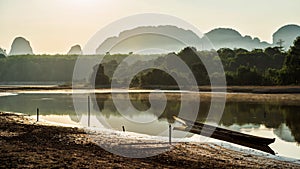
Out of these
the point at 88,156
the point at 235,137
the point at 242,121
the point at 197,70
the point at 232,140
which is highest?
the point at 197,70

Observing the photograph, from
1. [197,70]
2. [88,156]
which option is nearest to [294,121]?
[88,156]

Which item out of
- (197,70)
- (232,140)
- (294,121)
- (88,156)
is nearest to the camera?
(88,156)

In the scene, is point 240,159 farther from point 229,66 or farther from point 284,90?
point 229,66

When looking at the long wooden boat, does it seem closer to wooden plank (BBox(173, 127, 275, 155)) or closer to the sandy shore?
wooden plank (BBox(173, 127, 275, 155))

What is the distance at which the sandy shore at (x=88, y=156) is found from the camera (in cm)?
1275

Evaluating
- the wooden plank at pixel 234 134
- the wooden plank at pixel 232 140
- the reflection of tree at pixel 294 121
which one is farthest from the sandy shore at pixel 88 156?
the reflection of tree at pixel 294 121

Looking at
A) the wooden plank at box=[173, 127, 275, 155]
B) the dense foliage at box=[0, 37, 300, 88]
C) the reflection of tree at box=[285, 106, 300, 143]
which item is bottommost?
the wooden plank at box=[173, 127, 275, 155]

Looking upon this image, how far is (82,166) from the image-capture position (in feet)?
40.5

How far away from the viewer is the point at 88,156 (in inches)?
563

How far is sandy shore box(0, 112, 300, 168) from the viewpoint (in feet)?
41.8

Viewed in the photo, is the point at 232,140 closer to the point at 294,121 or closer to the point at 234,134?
the point at 234,134

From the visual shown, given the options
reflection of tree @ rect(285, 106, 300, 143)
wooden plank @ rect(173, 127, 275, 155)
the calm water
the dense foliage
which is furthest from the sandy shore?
the dense foliage

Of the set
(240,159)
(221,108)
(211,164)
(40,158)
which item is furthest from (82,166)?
(221,108)

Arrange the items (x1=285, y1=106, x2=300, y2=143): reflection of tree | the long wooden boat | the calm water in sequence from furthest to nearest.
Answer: (x1=285, y1=106, x2=300, y2=143): reflection of tree < the calm water < the long wooden boat
